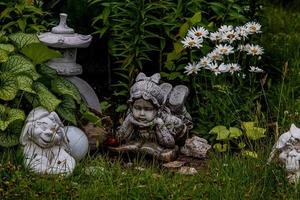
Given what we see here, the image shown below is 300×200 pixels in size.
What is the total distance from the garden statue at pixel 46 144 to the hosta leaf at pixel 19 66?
0.33 m

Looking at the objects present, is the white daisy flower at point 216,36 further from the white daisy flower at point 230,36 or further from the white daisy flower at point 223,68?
the white daisy flower at point 223,68

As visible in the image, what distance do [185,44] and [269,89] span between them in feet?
3.22

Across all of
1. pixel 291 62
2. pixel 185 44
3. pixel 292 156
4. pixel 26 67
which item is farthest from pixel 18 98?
pixel 291 62

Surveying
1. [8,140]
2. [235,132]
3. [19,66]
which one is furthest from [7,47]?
[235,132]

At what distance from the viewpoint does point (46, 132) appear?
16.1 feet

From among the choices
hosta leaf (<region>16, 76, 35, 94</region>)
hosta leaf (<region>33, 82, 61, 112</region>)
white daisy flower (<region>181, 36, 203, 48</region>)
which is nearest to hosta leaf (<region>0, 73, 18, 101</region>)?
hosta leaf (<region>16, 76, 35, 94</region>)

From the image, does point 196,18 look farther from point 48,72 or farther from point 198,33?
point 48,72

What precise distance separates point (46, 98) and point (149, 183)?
3.05 ft

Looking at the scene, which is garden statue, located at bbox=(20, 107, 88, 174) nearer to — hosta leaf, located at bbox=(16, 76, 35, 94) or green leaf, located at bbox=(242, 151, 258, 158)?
hosta leaf, located at bbox=(16, 76, 35, 94)

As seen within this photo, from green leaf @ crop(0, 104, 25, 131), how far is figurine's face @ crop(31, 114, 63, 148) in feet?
0.56

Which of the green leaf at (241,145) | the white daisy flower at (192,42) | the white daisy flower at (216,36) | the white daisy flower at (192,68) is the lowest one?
the green leaf at (241,145)

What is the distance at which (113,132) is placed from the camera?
570 centimetres

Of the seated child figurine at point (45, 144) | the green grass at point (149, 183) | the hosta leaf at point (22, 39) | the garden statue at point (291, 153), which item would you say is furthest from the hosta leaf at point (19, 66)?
the garden statue at point (291, 153)

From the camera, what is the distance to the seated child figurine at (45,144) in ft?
16.1
